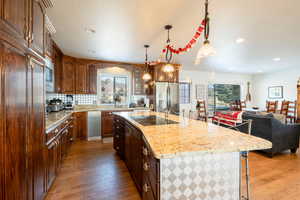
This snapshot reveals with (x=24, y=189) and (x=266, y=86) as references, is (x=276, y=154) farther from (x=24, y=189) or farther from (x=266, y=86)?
(x=266, y=86)

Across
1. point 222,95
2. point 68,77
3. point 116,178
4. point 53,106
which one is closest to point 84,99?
point 68,77

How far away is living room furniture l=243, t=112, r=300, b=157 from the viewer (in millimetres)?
2791

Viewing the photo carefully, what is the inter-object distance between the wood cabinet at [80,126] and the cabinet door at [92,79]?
0.80m

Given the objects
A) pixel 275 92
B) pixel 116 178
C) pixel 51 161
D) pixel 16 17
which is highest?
pixel 16 17

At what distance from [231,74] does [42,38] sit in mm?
8052

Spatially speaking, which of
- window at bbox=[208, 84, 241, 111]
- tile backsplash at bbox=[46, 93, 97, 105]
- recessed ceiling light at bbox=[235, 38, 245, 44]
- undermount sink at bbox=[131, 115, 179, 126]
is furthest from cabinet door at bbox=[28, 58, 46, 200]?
window at bbox=[208, 84, 241, 111]

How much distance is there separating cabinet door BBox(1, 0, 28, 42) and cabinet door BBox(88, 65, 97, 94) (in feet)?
10.8

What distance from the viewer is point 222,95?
7199mm

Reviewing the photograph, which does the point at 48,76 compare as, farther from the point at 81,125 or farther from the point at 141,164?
the point at 141,164

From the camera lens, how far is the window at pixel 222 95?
272 inches

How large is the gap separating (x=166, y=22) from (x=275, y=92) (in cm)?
730

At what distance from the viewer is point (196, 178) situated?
1.04 m

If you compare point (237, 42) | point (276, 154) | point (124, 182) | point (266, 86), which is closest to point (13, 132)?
point (124, 182)

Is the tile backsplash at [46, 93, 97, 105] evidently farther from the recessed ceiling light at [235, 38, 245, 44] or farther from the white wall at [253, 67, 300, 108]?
the white wall at [253, 67, 300, 108]
